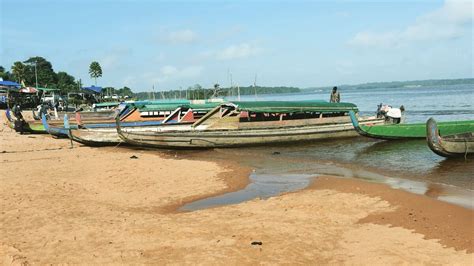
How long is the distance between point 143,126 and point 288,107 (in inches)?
305

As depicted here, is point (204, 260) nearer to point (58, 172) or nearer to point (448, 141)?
point (58, 172)

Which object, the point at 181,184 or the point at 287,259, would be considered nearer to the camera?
the point at 287,259

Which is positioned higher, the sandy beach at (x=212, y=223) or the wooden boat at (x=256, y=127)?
the wooden boat at (x=256, y=127)

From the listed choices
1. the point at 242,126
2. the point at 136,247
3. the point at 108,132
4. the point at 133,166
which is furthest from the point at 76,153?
the point at 136,247

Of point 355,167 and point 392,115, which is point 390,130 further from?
point 355,167

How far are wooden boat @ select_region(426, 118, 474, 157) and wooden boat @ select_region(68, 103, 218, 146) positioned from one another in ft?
39.5

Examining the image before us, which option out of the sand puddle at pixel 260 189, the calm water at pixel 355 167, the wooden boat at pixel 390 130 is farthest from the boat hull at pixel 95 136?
the wooden boat at pixel 390 130

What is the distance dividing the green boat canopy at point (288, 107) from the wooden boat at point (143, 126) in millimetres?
3043

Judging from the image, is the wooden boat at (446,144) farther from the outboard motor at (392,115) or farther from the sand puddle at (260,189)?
the outboard motor at (392,115)

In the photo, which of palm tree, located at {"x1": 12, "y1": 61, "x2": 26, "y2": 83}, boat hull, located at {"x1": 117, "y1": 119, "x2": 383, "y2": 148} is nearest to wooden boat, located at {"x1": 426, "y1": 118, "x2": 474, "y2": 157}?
boat hull, located at {"x1": 117, "y1": 119, "x2": 383, "y2": 148}

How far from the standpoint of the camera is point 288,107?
2134 cm

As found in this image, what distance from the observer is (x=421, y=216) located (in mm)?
8047

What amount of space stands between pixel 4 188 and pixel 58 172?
9.15 feet

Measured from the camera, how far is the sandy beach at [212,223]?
19.6 ft
